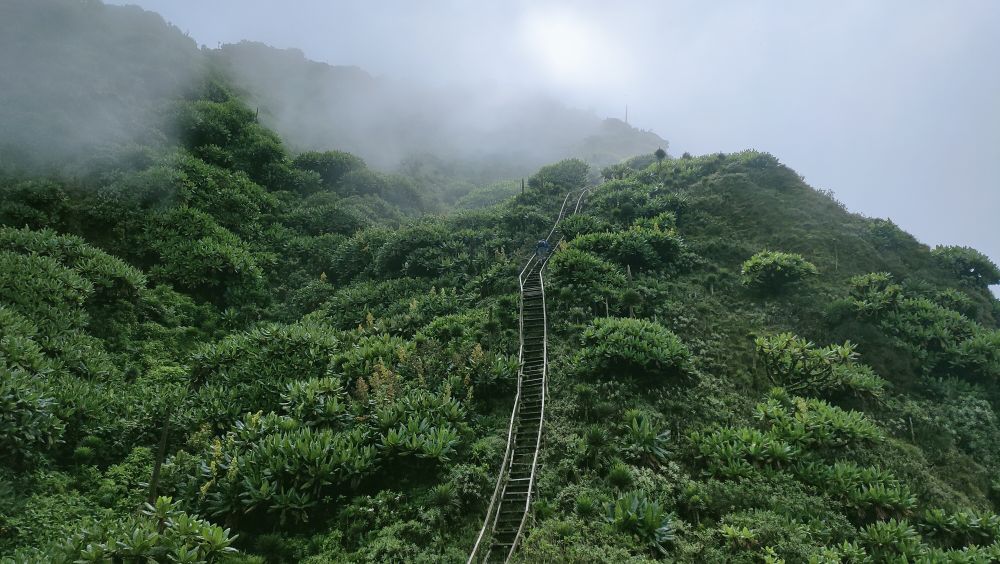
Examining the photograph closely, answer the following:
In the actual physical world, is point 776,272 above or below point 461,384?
above

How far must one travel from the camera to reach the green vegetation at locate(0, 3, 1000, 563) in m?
9.81

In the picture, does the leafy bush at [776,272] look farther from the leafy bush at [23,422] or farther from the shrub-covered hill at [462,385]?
the leafy bush at [23,422]

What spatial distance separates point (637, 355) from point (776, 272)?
910 cm

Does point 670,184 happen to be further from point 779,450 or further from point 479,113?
point 479,113

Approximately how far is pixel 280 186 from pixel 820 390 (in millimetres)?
32545

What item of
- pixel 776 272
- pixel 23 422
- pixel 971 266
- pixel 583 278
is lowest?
pixel 23 422

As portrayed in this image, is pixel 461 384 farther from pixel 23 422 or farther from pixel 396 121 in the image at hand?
pixel 396 121

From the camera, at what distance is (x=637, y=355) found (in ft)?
48.7

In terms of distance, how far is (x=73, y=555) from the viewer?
812 cm

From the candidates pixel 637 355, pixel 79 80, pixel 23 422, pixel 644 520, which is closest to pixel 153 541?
pixel 23 422

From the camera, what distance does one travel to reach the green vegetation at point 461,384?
32.2 ft

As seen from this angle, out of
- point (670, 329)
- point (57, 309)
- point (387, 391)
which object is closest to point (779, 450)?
point (670, 329)

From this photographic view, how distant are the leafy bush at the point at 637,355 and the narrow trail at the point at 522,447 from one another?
5.21 ft

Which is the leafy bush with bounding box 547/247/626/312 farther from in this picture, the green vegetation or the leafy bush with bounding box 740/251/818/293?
the leafy bush with bounding box 740/251/818/293
